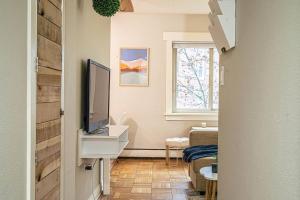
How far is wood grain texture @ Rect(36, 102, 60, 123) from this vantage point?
6.91 ft

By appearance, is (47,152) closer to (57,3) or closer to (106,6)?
(57,3)

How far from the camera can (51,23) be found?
7.63 feet

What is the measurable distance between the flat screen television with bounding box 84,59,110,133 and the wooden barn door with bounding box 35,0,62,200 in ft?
1.86

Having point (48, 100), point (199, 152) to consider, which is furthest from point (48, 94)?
point (199, 152)

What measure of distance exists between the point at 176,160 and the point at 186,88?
133 centimetres

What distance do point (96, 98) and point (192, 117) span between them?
10.0 ft

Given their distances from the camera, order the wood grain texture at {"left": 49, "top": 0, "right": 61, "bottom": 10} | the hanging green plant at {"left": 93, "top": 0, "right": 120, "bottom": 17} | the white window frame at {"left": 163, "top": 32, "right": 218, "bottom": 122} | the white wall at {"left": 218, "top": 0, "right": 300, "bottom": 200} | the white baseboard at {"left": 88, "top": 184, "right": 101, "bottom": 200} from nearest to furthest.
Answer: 1. the white wall at {"left": 218, "top": 0, "right": 300, "bottom": 200}
2. the wood grain texture at {"left": 49, "top": 0, "right": 61, "bottom": 10}
3. the hanging green plant at {"left": 93, "top": 0, "right": 120, "bottom": 17}
4. the white baseboard at {"left": 88, "top": 184, "right": 101, "bottom": 200}
5. the white window frame at {"left": 163, "top": 32, "right": 218, "bottom": 122}

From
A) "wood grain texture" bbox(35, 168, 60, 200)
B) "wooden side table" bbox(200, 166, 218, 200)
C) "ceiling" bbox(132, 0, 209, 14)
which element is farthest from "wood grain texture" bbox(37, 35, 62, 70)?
"ceiling" bbox(132, 0, 209, 14)

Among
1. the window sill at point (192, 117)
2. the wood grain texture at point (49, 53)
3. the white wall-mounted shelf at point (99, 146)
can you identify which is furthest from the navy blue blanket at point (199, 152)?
the wood grain texture at point (49, 53)

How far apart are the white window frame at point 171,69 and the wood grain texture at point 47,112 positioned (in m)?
3.83

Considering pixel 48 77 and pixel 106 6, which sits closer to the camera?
pixel 48 77

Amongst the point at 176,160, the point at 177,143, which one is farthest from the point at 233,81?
the point at 176,160

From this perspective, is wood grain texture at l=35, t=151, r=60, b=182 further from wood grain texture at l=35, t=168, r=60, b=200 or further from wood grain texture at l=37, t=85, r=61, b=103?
wood grain texture at l=37, t=85, r=61, b=103

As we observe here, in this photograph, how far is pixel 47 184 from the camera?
228cm
